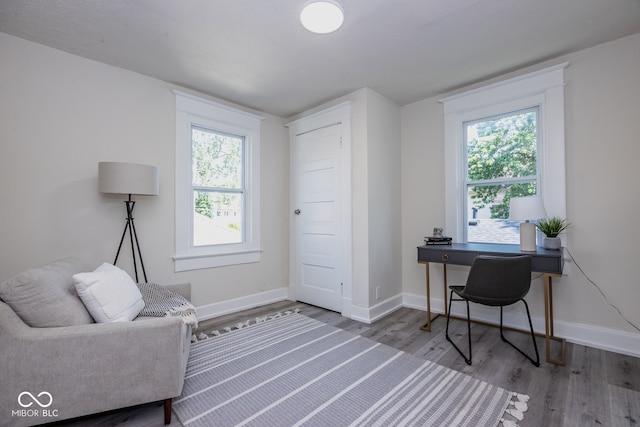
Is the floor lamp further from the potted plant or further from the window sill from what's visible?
the potted plant

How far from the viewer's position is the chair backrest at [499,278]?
6.71 feet

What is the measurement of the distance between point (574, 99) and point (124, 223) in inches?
167

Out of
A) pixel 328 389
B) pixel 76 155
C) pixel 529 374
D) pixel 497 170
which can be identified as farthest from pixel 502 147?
pixel 76 155

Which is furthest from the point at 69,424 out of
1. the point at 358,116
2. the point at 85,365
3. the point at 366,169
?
the point at 358,116

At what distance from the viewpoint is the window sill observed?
2.96m

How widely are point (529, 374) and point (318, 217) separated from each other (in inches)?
96.0

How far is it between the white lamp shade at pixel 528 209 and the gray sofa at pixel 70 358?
2.59 meters

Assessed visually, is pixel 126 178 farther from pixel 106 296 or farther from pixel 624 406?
pixel 624 406

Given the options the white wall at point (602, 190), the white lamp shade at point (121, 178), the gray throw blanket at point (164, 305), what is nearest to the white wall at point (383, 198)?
the white wall at point (602, 190)

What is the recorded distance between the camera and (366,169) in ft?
10.1

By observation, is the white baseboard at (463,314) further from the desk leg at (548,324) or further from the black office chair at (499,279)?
the black office chair at (499,279)

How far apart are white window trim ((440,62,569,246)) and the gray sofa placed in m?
2.93

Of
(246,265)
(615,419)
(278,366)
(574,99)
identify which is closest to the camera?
(615,419)

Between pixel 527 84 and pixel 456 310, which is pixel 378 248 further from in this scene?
pixel 527 84
